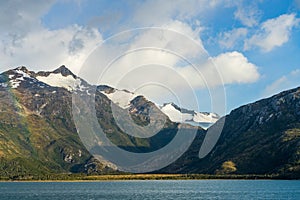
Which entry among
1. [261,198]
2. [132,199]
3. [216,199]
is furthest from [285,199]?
[132,199]

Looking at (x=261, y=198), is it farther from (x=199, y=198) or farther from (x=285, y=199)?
(x=199, y=198)

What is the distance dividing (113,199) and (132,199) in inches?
370

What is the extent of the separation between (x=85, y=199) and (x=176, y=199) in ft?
133

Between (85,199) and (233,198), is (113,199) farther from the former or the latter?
(233,198)

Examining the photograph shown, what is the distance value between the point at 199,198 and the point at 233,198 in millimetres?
14464

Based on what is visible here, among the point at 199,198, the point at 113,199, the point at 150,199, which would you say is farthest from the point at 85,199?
the point at 199,198

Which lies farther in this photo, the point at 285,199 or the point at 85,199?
the point at 85,199

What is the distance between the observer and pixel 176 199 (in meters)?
193

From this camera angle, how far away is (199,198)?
19475cm

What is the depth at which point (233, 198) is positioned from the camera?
192 metres

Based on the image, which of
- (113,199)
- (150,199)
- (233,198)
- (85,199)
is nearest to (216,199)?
(233,198)

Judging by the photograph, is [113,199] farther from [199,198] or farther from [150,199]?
[199,198]

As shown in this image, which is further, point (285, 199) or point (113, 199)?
point (113, 199)

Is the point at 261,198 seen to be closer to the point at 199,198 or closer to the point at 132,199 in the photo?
the point at 199,198
